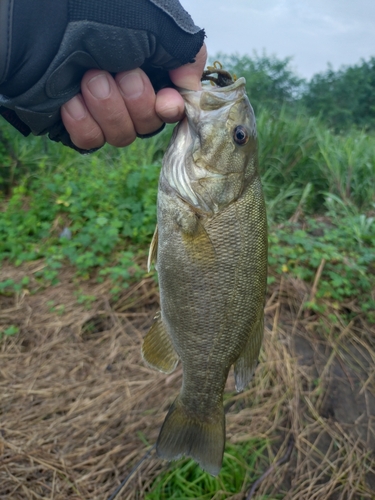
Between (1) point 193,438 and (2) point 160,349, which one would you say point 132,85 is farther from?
(1) point 193,438

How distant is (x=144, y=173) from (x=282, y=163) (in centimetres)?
231

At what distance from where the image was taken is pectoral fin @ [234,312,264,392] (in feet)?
5.40

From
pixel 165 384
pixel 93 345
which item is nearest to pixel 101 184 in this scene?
pixel 93 345

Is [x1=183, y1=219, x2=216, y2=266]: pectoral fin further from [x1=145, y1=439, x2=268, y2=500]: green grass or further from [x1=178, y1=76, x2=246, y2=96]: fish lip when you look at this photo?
[x1=145, y1=439, x2=268, y2=500]: green grass

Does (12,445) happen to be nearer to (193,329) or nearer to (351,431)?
(193,329)

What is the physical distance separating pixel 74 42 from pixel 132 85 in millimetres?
230

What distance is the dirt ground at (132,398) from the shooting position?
240 cm

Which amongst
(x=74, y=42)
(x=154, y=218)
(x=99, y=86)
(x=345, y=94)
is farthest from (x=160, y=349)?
(x=345, y=94)

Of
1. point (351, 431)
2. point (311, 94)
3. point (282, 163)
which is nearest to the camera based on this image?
point (351, 431)

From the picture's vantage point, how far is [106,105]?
1392mm

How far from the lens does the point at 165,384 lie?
113 inches

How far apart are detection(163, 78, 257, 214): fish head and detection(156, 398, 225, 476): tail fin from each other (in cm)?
91

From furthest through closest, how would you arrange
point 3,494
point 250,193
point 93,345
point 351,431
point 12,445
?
point 93,345, point 351,431, point 12,445, point 3,494, point 250,193

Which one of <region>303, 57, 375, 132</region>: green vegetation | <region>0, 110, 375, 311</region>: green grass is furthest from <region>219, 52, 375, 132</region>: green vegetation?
<region>0, 110, 375, 311</region>: green grass
